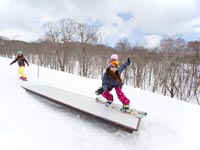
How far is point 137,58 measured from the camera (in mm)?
22188

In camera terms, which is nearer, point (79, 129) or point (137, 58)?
point (79, 129)

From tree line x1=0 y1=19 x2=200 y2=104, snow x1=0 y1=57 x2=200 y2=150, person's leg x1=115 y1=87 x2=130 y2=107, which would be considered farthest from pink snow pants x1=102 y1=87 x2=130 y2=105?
tree line x1=0 y1=19 x2=200 y2=104

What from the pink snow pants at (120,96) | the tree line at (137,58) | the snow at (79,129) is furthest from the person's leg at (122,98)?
the tree line at (137,58)

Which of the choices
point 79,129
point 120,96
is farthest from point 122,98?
point 79,129

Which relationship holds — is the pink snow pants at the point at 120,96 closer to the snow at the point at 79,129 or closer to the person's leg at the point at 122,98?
the person's leg at the point at 122,98

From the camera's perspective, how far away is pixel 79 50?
78.0 feet

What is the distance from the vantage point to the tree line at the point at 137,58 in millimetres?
17922

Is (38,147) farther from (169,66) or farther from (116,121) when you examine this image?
(169,66)

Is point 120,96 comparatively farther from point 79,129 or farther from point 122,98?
point 79,129

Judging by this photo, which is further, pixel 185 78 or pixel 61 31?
pixel 61 31

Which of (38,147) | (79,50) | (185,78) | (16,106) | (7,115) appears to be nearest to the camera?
(38,147)

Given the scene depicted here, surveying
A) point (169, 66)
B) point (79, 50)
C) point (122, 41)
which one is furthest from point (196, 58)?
point (79, 50)

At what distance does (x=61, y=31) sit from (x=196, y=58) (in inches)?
847

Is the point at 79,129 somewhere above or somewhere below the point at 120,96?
below
